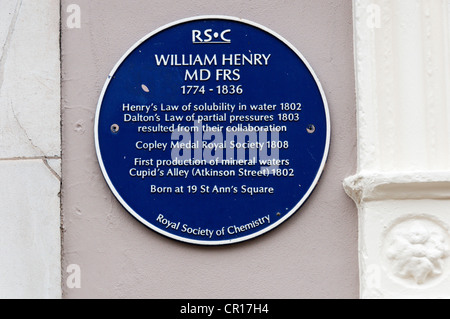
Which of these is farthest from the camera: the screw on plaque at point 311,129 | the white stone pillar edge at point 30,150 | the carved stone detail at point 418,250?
the screw on plaque at point 311,129

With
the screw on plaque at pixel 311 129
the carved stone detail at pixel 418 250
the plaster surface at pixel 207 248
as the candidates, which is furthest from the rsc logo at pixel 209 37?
the carved stone detail at pixel 418 250

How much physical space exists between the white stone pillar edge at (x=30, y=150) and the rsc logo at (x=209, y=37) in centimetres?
79

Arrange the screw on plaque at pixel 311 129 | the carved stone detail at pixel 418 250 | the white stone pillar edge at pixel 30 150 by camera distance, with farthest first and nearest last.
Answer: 1. the screw on plaque at pixel 311 129
2. the white stone pillar edge at pixel 30 150
3. the carved stone detail at pixel 418 250

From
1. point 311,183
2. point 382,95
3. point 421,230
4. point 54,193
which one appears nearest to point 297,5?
point 382,95

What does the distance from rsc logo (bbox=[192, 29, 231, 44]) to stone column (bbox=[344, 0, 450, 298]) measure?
75 cm

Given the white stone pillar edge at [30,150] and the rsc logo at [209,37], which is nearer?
the white stone pillar edge at [30,150]

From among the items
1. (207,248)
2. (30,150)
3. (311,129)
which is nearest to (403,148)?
(311,129)

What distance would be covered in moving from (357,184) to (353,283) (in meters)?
0.56

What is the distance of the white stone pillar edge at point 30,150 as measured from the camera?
14.1 feet

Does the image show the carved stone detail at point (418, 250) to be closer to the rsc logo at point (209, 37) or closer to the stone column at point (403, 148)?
the stone column at point (403, 148)

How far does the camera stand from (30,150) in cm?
442

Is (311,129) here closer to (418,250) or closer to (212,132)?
(212,132)

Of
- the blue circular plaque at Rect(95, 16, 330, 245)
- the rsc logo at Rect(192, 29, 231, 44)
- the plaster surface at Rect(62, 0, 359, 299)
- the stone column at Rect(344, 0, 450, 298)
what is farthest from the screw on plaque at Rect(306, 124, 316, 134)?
the rsc logo at Rect(192, 29, 231, 44)

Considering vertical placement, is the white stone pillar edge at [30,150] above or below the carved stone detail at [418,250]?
above
